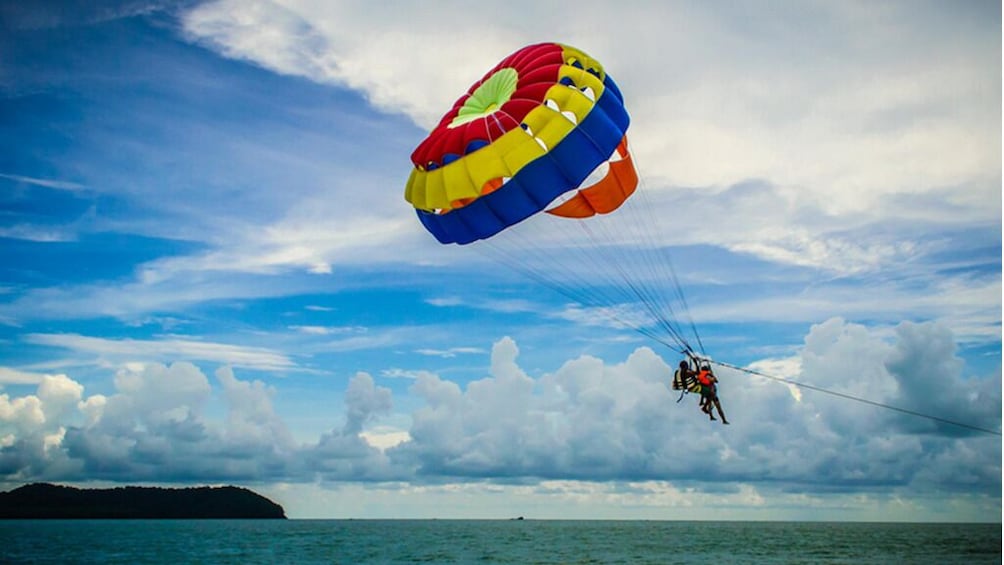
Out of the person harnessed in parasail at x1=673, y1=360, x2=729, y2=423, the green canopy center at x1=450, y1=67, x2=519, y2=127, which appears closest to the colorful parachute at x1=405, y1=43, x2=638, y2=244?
the green canopy center at x1=450, y1=67, x2=519, y2=127

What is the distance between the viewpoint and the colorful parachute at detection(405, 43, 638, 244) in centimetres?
1479

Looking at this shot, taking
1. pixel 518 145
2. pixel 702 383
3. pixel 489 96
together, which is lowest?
pixel 702 383

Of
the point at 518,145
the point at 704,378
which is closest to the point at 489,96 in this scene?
the point at 518,145

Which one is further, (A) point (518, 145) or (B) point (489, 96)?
(B) point (489, 96)

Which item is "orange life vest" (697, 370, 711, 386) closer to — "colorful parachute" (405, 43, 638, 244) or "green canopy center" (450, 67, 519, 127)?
"colorful parachute" (405, 43, 638, 244)

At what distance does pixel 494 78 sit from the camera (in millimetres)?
16594

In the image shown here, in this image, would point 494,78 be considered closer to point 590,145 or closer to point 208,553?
point 590,145

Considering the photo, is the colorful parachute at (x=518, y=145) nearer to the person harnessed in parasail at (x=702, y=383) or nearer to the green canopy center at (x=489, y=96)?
the green canopy center at (x=489, y=96)

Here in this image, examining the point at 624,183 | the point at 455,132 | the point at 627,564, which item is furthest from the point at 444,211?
the point at 627,564

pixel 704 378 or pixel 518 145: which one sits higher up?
pixel 518 145

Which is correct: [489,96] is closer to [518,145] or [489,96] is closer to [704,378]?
[518,145]

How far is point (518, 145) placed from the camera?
580 inches

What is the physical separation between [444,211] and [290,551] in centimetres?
5675

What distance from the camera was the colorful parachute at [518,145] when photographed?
14.8 meters
